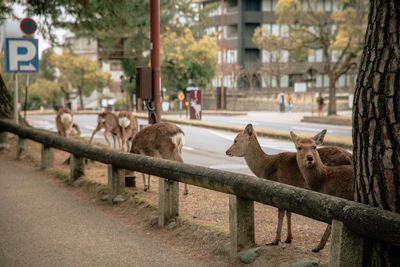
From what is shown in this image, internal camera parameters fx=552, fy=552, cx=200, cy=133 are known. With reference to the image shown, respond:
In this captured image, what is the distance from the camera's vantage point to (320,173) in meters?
5.76

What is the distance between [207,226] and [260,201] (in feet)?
5.07

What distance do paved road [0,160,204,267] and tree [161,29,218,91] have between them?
39.9 metres

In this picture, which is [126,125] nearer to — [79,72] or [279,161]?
[279,161]

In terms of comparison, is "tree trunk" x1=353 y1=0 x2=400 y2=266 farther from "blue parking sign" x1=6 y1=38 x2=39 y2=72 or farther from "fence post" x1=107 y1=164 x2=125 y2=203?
"blue parking sign" x1=6 y1=38 x2=39 y2=72

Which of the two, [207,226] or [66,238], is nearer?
[207,226]

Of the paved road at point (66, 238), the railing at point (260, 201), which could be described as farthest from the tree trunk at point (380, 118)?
A: the paved road at point (66, 238)

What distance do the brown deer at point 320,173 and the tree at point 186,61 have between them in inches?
1700

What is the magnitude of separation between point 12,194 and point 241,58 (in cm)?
6373

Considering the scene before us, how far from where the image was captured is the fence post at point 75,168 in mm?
10562

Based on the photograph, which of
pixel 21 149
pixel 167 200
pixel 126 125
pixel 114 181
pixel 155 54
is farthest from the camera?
pixel 126 125

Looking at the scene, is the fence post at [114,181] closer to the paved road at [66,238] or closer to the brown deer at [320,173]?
the paved road at [66,238]

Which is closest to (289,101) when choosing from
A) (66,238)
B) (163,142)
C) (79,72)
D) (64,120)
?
(79,72)

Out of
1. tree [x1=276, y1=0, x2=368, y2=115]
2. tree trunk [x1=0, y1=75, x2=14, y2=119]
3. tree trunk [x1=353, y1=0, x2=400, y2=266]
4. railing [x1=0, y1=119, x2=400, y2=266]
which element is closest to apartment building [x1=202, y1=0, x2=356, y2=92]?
tree [x1=276, y1=0, x2=368, y2=115]

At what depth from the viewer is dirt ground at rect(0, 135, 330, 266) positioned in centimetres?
561
